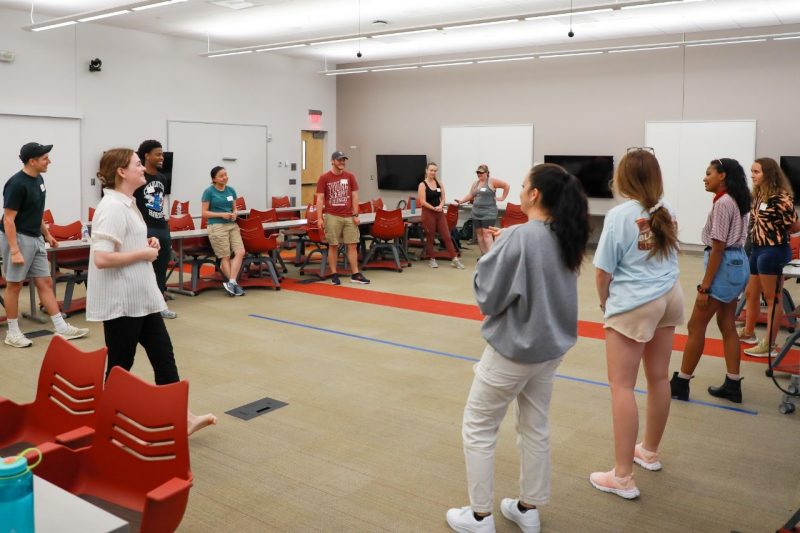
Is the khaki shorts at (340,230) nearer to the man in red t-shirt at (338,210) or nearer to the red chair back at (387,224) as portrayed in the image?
the man in red t-shirt at (338,210)

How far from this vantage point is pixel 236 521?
3068 millimetres

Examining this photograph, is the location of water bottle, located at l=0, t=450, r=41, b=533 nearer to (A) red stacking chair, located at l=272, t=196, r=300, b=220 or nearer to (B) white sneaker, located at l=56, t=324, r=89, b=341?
(B) white sneaker, located at l=56, t=324, r=89, b=341

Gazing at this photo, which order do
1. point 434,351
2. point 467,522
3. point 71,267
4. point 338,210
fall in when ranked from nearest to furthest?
point 467,522 → point 434,351 → point 71,267 → point 338,210

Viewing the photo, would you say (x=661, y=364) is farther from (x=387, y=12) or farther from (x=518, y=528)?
(x=387, y=12)

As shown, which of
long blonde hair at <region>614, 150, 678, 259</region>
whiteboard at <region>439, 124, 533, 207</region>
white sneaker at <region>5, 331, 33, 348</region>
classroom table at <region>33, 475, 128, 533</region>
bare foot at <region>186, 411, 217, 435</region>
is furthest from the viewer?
whiteboard at <region>439, 124, 533, 207</region>

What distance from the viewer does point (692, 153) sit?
40.4 feet

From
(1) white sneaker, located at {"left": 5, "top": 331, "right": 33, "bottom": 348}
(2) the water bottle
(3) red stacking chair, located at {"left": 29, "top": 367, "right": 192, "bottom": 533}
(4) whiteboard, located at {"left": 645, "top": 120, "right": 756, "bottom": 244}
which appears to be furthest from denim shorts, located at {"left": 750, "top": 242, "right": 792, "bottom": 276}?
(4) whiteboard, located at {"left": 645, "top": 120, "right": 756, "bottom": 244}

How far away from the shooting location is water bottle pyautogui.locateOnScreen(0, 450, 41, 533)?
1.39 m

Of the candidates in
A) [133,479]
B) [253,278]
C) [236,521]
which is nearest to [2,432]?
[133,479]

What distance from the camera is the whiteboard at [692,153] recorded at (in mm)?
11883

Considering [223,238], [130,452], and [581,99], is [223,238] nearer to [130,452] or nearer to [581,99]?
[130,452]

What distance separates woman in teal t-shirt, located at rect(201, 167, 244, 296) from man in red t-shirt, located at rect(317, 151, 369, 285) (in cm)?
110

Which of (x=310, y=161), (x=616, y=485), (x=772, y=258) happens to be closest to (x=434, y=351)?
(x=772, y=258)

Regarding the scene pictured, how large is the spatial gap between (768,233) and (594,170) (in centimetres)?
797
